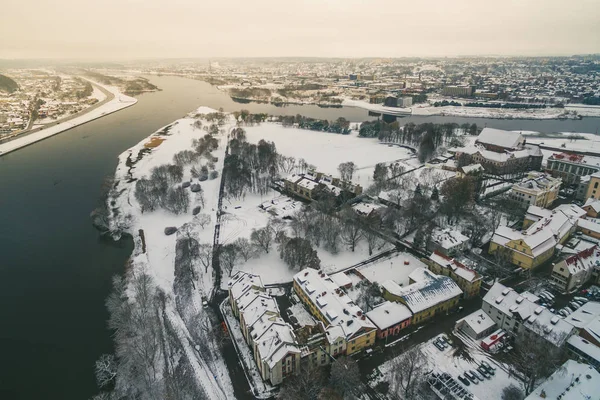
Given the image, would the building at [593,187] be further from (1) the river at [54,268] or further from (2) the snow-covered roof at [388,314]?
(1) the river at [54,268]

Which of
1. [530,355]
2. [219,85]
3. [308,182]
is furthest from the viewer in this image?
[219,85]

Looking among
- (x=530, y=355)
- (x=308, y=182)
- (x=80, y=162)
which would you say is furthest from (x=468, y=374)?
(x=80, y=162)

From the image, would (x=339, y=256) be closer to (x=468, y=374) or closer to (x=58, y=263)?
(x=468, y=374)

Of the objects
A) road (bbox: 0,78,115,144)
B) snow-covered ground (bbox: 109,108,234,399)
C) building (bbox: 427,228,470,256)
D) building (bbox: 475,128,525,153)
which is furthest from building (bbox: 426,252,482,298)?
road (bbox: 0,78,115,144)

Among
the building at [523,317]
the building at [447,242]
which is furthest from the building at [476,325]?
the building at [447,242]

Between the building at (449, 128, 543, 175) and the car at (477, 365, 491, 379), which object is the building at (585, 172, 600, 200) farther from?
the car at (477, 365, 491, 379)

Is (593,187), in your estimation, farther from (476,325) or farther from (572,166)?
(476,325)
